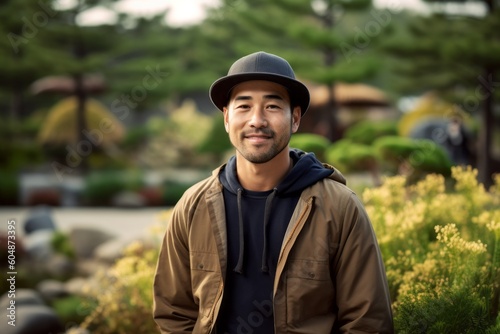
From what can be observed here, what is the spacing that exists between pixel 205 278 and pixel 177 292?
0.18m

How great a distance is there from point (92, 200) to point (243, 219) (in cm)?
1658

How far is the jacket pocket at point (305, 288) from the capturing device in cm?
261

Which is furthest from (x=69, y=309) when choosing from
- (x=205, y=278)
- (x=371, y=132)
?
(x=371, y=132)

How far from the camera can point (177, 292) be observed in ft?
9.46

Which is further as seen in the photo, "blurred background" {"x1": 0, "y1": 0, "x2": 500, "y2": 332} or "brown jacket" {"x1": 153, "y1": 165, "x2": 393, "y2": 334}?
"blurred background" {"x1": 0, "y1": 0, "x2": 500, "y2": 332}

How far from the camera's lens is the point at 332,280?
269 centimetres

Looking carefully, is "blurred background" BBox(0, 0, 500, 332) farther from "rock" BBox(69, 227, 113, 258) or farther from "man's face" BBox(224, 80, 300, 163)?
"man's face" BBox(224, 80, 300, 163)

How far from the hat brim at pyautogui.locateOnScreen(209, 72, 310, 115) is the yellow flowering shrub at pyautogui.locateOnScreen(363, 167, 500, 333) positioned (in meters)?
0.97

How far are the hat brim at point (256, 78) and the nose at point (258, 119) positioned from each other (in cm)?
13

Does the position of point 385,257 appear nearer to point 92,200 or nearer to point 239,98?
point 239,98

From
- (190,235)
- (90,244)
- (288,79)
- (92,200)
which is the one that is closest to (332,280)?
(190,235)

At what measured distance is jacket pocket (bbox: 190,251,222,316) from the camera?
2.74 m

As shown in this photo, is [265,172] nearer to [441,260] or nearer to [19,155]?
[441,260]

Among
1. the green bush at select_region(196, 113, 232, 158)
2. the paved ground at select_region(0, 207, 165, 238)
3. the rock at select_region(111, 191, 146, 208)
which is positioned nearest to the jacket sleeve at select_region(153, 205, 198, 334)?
the paved ground at select_region(0, 207, 165, 238)
